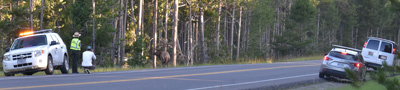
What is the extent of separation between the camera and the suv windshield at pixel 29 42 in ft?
56.9

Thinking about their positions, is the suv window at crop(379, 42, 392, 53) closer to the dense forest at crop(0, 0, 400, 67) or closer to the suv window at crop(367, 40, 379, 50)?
the suv window at crop(367, 40, 379, 50)

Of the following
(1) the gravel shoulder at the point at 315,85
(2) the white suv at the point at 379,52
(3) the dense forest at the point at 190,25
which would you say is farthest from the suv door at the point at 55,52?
(2) the white suv at the point at 379,52

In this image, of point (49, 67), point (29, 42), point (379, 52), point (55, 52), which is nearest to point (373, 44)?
point (379, 52)

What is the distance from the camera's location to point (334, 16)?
88625 mm

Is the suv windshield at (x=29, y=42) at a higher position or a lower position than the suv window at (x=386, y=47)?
higher

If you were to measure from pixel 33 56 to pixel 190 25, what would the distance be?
2945 centimetres

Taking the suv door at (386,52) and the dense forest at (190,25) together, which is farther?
the dense forest at (190,25)

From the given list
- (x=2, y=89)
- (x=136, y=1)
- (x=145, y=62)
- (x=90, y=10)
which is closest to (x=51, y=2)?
(x=90, y=10)

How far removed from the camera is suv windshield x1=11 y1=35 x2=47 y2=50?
1734cm

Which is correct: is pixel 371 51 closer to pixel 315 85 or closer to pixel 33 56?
pixel 315 85

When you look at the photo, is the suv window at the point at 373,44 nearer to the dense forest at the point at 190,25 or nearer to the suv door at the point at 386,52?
the suv door at the point at 386,52

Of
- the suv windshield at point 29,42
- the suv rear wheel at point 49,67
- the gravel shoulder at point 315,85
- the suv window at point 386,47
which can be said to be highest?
the suv windshield at point 29,42

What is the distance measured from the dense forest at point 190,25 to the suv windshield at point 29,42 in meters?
14.5

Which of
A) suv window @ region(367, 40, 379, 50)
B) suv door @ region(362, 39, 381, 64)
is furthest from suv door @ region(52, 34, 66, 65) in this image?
suv window @ region(367, 40, 379, 50)
